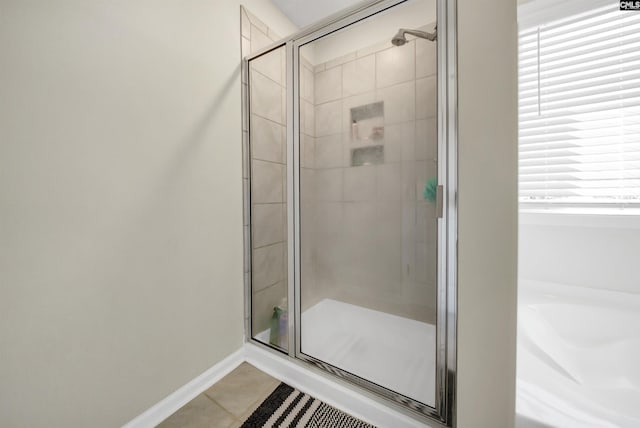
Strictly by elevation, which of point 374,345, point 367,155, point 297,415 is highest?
point 367,155

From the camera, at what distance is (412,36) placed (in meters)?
1.04

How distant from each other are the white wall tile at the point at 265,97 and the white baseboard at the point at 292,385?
4.22 feet

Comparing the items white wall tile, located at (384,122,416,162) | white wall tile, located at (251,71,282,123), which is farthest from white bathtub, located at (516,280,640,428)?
white wall tile, located at (251,71,282,123)

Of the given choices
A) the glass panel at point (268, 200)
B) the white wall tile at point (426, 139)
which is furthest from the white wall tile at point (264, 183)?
the white wall tile at point (426, 139)

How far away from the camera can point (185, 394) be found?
3.53ft

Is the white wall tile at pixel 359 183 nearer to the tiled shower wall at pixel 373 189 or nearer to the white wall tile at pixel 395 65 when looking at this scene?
the tiled shower wall at pixel 373 189

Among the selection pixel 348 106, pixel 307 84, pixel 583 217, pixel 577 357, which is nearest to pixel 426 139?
pixel 348 106

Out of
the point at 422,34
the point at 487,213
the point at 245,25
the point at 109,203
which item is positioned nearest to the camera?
the point at 487,213

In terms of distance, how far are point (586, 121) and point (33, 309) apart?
2330 mm

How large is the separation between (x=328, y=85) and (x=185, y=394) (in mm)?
1602

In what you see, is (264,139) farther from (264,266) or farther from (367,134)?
(264,266)

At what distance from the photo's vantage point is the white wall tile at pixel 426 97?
0.93 meters

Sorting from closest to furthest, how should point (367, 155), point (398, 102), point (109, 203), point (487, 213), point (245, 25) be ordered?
point (487, 213), point (109, 203), point (398, 102), point (367, 155), point (245, 25)

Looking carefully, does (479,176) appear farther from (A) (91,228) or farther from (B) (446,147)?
A: (A) (91,228)
